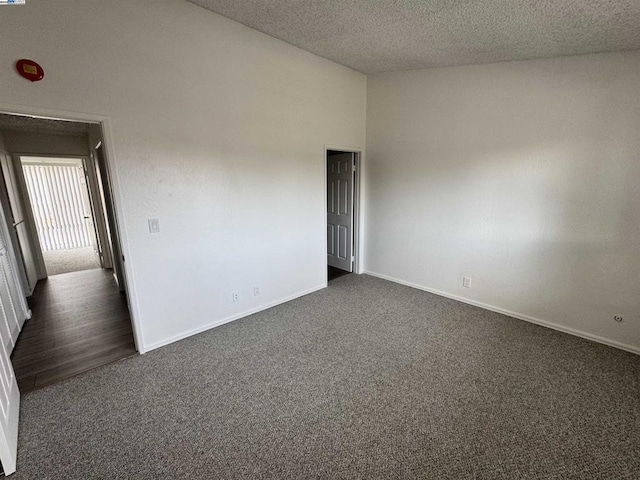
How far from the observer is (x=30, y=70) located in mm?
1911

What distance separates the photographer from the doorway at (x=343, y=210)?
15.1ft

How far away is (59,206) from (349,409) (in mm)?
8658

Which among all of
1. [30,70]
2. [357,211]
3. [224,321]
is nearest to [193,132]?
[30,70]

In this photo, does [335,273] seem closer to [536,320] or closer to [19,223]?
Answer: [536,320]

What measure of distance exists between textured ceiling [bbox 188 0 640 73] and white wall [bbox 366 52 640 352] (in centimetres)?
31

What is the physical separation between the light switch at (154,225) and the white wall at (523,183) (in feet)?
10.1

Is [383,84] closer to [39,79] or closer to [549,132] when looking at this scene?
[549,132]

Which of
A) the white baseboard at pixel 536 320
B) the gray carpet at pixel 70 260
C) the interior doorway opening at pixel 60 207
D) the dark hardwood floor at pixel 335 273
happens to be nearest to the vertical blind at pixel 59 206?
the interior doorway opening at pixel 60 207

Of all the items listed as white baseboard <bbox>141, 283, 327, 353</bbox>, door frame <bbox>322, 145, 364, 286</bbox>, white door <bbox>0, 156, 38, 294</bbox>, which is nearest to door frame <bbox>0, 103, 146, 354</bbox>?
white baseboard <bbox>141, 283, 327, 353</bbox>

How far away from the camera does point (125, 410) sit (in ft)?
6.70

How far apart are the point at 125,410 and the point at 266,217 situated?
84.8 inches

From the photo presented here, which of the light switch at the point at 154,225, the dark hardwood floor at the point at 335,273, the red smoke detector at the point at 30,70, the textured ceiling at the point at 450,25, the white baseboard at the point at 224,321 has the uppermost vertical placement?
the textured ceiling at the point at 450,25

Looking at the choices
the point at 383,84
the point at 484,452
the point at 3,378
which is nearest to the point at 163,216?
the point at 3,378

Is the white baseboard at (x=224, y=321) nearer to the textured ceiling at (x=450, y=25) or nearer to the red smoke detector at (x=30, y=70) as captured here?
the red smoke detector at (x=30, y=70)
